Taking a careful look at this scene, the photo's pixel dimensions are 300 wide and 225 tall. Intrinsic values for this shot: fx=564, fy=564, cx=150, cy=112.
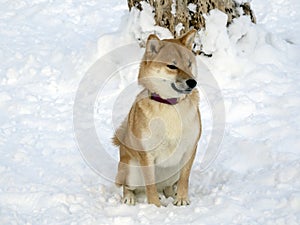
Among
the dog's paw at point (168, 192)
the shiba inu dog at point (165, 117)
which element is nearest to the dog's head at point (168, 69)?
the shiba inu dog at point (165, 117)

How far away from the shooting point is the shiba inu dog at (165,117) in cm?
402

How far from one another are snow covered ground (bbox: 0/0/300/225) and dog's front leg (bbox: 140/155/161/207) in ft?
0.28

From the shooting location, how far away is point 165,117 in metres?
4.11

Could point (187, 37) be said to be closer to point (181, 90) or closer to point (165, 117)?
point (181, 90)

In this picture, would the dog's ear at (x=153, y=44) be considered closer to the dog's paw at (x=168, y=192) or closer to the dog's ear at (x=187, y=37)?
the dog's ear at (x=187, y=37)

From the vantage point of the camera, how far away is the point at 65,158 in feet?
17.0

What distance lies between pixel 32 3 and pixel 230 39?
3782 mm

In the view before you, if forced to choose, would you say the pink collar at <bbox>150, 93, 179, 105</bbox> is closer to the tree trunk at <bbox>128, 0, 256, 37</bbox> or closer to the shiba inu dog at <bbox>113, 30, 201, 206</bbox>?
the shiba inu dog at <bbox>113, 30, 201, 206</bbox>

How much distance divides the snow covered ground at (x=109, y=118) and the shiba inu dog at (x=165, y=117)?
27 cm

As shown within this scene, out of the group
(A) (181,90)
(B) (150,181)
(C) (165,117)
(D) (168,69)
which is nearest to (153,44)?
(D) (168,69)

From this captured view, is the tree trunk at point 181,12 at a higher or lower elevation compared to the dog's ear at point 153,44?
lower

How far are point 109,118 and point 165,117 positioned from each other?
1941mm

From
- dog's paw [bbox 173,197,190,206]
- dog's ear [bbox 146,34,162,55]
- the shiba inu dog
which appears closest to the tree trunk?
the shiba inu dog

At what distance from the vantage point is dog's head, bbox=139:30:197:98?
3947 millimetres
